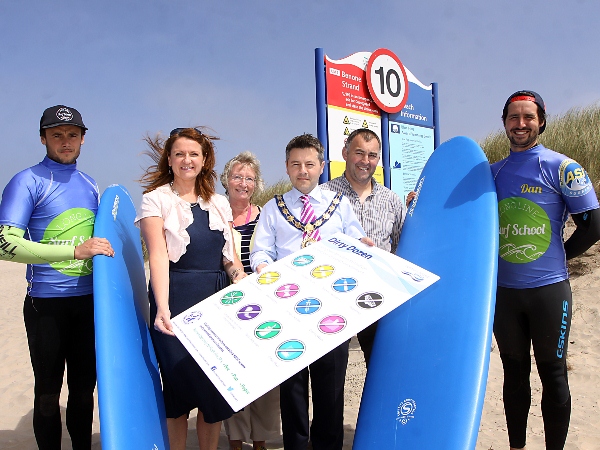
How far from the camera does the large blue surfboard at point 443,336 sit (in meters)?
1.76

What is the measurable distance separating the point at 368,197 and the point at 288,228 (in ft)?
2.19

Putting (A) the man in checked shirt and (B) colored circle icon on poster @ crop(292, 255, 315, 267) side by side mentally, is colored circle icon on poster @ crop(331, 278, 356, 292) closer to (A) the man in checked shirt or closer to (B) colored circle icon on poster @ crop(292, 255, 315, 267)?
(B) colored circle icon on poster @ crop(292, 255, 315, 267)

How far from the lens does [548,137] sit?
26.8 ft

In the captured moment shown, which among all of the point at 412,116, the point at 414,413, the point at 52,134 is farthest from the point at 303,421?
the point at 412,116

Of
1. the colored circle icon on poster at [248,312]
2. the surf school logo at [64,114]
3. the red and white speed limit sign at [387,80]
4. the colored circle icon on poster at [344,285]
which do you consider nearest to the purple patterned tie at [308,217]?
the colored circle icon on poster at [344,285]

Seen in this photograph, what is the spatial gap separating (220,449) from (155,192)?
1.85m

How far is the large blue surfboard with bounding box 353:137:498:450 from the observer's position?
1.76 meters

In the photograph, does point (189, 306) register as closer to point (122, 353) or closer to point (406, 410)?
point (122, 353)

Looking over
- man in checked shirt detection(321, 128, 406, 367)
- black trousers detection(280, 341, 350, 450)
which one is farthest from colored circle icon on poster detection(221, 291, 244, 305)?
man in checked shirt detection(321, 128, 406, 367)

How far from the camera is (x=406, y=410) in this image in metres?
1.88

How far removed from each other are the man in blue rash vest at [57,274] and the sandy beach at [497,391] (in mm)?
1147

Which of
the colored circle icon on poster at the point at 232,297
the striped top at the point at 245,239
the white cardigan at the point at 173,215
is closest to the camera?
the colored circle icon on poster at the point at 232,297

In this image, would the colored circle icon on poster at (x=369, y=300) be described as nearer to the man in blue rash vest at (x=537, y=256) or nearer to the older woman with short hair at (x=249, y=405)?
the man in blue rash vest at (x=537, y=256)

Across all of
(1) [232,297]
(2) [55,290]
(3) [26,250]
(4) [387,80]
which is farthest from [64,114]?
(4) [387,80]
